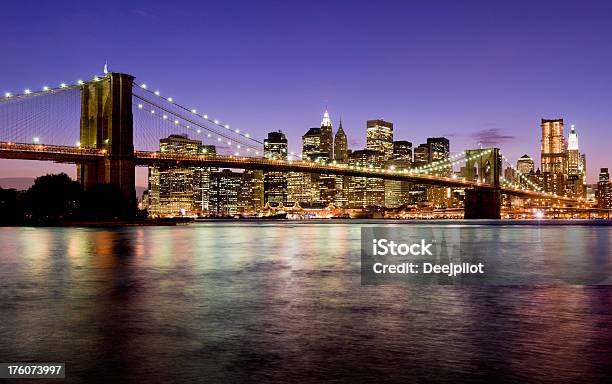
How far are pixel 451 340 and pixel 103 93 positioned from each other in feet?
231

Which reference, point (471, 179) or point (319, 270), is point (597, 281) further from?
point (471, 179)

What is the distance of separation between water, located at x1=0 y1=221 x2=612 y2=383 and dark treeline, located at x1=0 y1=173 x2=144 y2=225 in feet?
157

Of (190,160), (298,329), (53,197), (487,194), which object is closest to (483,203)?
(487,194)

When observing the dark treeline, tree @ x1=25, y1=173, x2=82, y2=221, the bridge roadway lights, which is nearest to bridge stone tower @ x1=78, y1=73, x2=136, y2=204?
the dark treeline

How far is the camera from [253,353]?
9234 millimetres

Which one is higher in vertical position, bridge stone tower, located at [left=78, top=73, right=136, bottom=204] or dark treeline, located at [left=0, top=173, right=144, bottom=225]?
bridge stone tower, located at [left=78, top=73, right=136, bottom=204]

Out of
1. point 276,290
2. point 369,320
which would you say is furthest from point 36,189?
point 369,320

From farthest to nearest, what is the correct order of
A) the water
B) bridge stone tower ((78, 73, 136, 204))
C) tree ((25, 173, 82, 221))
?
tree ((25, 173, 82, 221))
bridge stone tower ((78, 73, 136, 204))
the water

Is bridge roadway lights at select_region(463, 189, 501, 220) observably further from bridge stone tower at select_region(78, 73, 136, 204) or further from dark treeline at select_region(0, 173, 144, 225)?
bridge stone tower at select_region(78, 73, 136, 204)

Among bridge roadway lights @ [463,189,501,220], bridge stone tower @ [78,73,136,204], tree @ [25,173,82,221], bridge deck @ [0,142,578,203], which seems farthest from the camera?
bridge roadway lights @ [463,189,501,220]

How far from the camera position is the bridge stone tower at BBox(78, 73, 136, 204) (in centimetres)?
6881

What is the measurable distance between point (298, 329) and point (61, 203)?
69991 millimetres

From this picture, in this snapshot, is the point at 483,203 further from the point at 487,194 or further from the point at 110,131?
the point at 110,131

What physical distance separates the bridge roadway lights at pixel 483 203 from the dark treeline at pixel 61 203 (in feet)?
204
